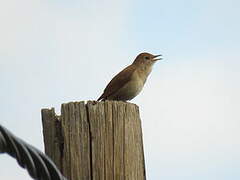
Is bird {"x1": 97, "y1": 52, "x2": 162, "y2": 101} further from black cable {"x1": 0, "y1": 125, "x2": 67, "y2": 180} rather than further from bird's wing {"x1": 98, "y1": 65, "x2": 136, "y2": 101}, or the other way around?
black cable {"x1": 0, "y1": 125, "x2": 67, "y2": 180}

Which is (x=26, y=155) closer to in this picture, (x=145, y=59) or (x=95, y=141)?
(x=95, y=141)

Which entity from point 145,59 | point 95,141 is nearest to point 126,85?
point 145,59

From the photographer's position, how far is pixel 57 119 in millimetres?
3758

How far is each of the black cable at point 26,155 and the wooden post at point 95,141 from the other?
1.59 metres

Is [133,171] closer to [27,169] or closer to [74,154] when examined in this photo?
[74,154]

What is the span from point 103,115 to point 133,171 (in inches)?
15.3

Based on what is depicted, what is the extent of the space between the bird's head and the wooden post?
21.3 feet

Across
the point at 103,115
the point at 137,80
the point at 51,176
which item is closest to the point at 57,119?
the point at 103,115

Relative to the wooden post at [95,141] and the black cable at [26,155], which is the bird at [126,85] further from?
the black cable at [26,155]

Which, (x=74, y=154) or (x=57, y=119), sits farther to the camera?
(x=57, y=119)

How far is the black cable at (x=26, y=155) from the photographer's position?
1771 mm

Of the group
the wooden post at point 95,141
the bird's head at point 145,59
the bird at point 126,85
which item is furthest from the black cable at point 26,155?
the bird's head at point 145,59

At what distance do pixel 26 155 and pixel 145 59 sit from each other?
8.78 m

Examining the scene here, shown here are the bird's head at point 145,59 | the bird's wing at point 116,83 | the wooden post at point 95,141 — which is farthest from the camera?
the bird's head at point 145,59
